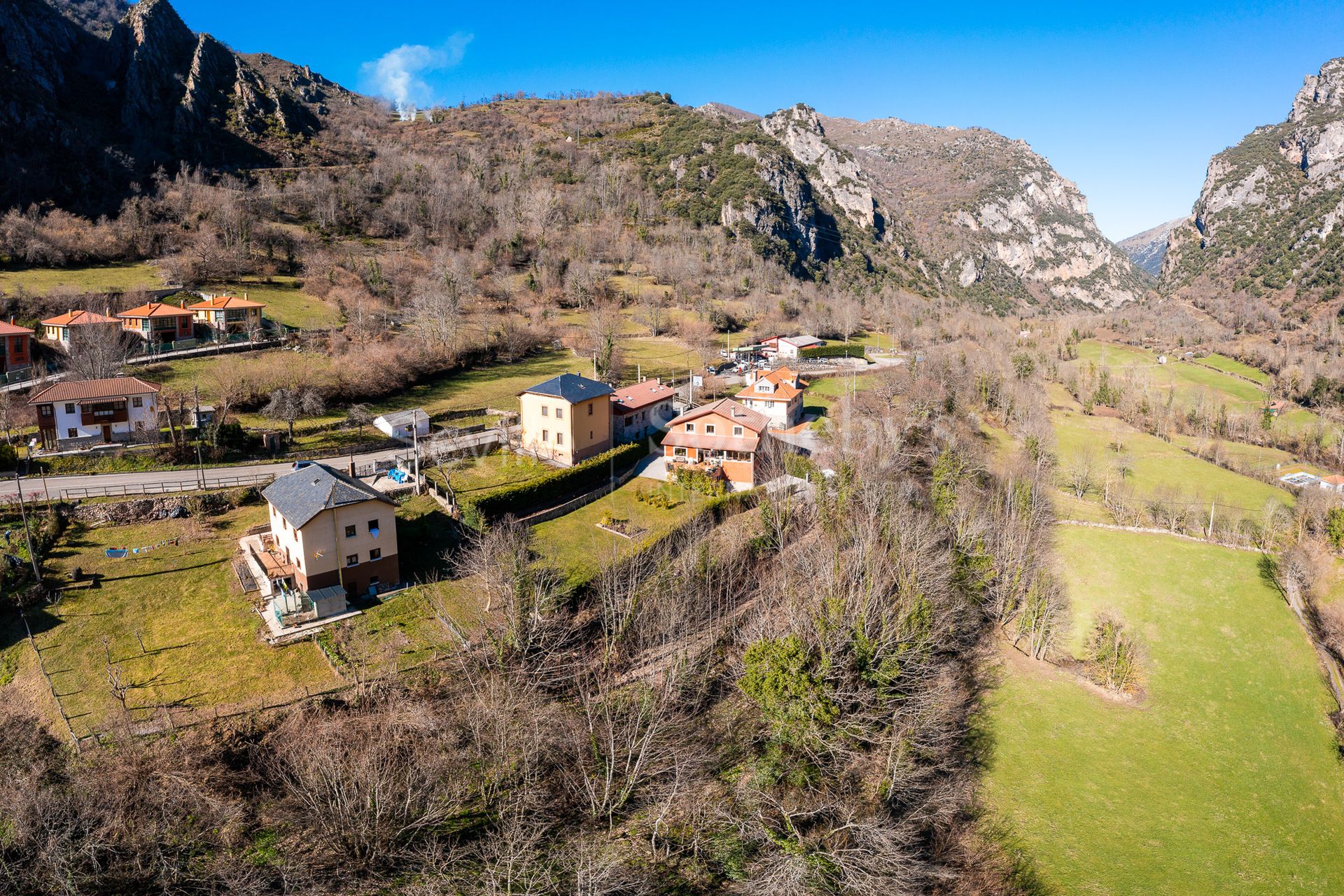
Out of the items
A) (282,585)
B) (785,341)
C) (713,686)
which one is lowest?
(713,686)

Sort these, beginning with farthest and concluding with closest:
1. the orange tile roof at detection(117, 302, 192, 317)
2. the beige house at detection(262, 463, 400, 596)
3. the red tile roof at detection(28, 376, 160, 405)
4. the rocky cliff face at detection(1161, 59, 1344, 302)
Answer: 1. the rocky cliff face at detection(1161, 59, 1344, 302)
2. the orange tile roof at detection(117, 302, 192, 317)
3. the red tile roof at detection(28, 376, 160, 405)
4. the beige house at detection(262, 463, 400, 596)

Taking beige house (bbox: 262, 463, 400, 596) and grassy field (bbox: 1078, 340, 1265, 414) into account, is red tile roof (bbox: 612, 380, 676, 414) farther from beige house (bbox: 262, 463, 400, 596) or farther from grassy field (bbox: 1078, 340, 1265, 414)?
grassy field (bbox: 1078, 340, 1265, 414)

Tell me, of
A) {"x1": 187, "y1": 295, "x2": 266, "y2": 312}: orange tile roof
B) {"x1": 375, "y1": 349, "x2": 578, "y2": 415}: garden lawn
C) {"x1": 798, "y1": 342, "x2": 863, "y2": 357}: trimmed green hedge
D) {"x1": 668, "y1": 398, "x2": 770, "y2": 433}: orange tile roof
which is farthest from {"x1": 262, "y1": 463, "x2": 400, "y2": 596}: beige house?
{"x1": 798, "y1": 342, "x2": 863, "y2": 357}: trimmed green hedge

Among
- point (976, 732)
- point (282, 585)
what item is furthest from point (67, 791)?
→ point (976, 732)

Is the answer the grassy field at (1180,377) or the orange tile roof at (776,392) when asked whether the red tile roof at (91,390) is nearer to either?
the orange tile roof at (776,392)

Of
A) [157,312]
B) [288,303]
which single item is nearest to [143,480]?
[157,312]

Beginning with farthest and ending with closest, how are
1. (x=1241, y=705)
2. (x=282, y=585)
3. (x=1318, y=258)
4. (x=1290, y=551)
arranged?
1. (x=1318, y=258)
2. (x=1290, y=551)
3. (x=1241, y=705)
4. (x=282, y=585)

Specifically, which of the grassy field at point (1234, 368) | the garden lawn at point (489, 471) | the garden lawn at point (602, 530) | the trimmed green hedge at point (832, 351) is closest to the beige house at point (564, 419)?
the garden lawn at point (489, 471)

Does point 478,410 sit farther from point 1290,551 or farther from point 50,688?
point 1290,551
